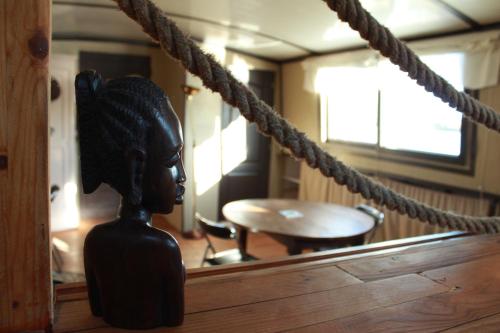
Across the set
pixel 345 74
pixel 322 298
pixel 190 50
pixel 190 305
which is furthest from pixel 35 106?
pixel 345 74

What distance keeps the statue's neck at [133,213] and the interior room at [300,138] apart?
0.11 meters

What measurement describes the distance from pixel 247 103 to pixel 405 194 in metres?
3.39

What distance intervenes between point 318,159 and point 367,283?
0.28 meters

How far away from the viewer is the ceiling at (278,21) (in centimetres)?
289

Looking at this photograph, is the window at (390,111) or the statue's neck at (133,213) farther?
the window at (390,111)

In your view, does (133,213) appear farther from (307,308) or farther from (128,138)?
(307,308)

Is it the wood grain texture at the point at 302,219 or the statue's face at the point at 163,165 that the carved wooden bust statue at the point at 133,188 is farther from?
the wood grain texture at the point at 302,219

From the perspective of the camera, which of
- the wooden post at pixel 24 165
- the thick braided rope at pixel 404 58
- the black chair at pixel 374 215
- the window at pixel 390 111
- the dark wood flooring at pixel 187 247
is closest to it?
the wooden post at pixel 24 165

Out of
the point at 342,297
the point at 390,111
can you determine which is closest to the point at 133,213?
the point at 342,297

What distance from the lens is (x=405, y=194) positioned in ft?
12.4

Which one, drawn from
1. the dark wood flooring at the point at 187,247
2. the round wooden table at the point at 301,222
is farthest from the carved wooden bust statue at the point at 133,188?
the dark wood flooring at the point at 187,247

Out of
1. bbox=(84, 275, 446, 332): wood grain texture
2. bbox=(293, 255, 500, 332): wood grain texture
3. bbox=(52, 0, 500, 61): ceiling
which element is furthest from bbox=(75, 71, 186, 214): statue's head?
bbox=(52, 0, 500, 61): ceiling

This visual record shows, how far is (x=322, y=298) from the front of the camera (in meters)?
0.77

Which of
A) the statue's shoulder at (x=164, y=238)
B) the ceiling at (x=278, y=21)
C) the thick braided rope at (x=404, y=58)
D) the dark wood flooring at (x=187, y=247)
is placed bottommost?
the dark wood flooring at (x=187, y=247)
